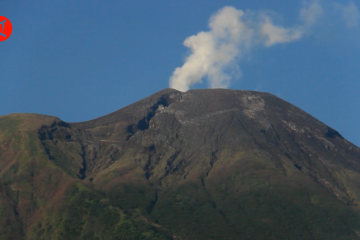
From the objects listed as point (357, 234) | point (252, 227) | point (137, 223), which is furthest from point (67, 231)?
point (357, 234)

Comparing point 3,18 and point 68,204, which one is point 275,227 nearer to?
point 68,204

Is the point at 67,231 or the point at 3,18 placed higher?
the point at 3,18

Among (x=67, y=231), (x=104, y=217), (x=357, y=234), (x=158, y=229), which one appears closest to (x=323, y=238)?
(x=357, y=234)

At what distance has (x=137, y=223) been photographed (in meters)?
186

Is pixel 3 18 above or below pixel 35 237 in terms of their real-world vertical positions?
above

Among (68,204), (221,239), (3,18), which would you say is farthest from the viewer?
(68,204)

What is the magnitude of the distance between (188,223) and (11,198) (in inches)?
2667

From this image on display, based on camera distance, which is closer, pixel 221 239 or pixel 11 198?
pixel 221 239

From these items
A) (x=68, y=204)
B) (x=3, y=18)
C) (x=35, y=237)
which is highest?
(x=3, y=18)

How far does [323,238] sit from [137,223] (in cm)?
6511

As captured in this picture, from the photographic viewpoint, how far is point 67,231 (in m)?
181

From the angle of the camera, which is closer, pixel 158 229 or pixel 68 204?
pixel 158 229

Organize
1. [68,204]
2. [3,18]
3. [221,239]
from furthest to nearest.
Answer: [68,204] → [221,239] → [3,18]

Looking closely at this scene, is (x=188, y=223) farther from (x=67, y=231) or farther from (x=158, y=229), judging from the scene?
(x=67, y=231)
